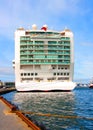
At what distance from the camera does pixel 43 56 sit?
83.1 metres

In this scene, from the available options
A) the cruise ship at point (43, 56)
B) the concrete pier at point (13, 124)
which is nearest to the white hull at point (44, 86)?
the cruise ship at point (43, 56)

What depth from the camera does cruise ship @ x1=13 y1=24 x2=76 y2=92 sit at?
3179 inches

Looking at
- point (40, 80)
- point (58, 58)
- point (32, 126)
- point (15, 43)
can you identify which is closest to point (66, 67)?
point (58, 58)

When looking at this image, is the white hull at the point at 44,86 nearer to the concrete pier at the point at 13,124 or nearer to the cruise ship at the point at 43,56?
the cruise ship at the point at 43,56

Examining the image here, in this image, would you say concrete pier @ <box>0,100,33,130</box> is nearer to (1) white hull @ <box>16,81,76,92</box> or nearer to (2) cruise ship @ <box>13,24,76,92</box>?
(1) white hull @ <box>16,81,76,92</box>

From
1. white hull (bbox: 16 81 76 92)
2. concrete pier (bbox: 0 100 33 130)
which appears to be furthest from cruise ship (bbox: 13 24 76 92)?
concrete pier (bbox: 0 100 33 130)

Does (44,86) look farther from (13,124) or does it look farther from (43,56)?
(13,124)

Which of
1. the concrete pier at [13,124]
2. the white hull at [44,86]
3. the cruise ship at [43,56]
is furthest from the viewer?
the cruise ship at [43,56]

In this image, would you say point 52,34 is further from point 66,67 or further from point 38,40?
point 66,67

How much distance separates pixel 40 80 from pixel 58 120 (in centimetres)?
5608

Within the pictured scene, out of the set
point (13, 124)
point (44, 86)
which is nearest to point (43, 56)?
point (44, 86)

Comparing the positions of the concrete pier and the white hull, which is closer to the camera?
the concrete pier

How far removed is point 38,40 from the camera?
83625 mm

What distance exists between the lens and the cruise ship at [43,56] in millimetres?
80750
